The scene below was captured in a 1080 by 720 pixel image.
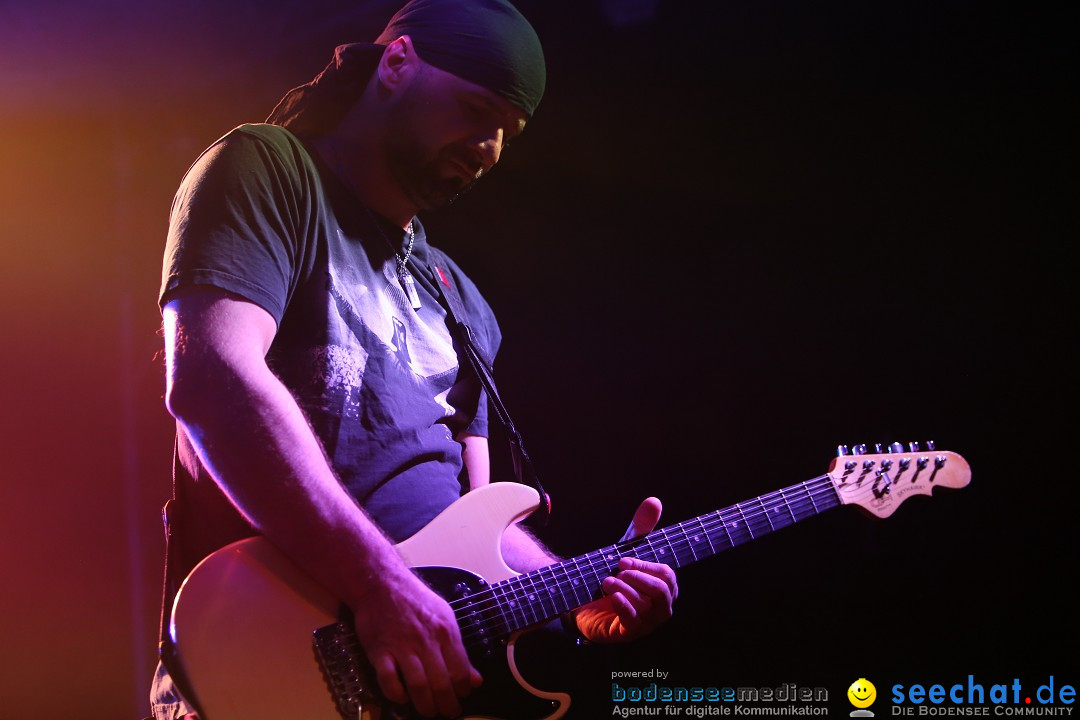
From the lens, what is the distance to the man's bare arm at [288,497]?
3.94 ft

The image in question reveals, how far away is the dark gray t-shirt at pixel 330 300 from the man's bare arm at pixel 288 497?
0.12 m

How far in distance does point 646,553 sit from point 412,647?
0.74m

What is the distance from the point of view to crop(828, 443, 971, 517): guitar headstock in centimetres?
202

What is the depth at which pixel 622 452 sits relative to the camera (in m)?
2.59

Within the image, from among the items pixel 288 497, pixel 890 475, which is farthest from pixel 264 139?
pixel 890 475

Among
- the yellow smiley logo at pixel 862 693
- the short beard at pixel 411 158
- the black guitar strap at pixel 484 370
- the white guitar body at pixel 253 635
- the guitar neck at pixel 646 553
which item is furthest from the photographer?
the yellow smiley logo at pixel 862 693

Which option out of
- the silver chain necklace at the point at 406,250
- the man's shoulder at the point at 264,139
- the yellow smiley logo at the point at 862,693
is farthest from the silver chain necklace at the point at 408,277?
the yellow smiley logo at the point at 862,693

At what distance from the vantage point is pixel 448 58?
1769 mm

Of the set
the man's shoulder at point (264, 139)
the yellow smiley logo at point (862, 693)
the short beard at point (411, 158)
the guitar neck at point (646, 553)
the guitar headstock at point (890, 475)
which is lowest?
the yellow smiley logo at point (862, 693)

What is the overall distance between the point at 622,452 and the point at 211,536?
1.57 m

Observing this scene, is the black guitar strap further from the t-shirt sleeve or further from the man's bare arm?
the man's bare arm

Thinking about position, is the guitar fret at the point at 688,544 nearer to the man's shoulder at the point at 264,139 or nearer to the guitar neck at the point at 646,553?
the guitar neck at the point at 646,553

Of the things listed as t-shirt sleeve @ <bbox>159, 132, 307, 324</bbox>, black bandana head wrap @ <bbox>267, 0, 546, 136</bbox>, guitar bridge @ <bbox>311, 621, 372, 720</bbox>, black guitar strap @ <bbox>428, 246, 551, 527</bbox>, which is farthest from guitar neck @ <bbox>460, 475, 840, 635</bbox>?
black bandana head wrap @ <bbox>267, 0, 546, 136</bbox>

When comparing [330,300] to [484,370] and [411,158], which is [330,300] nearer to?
[411,158]
